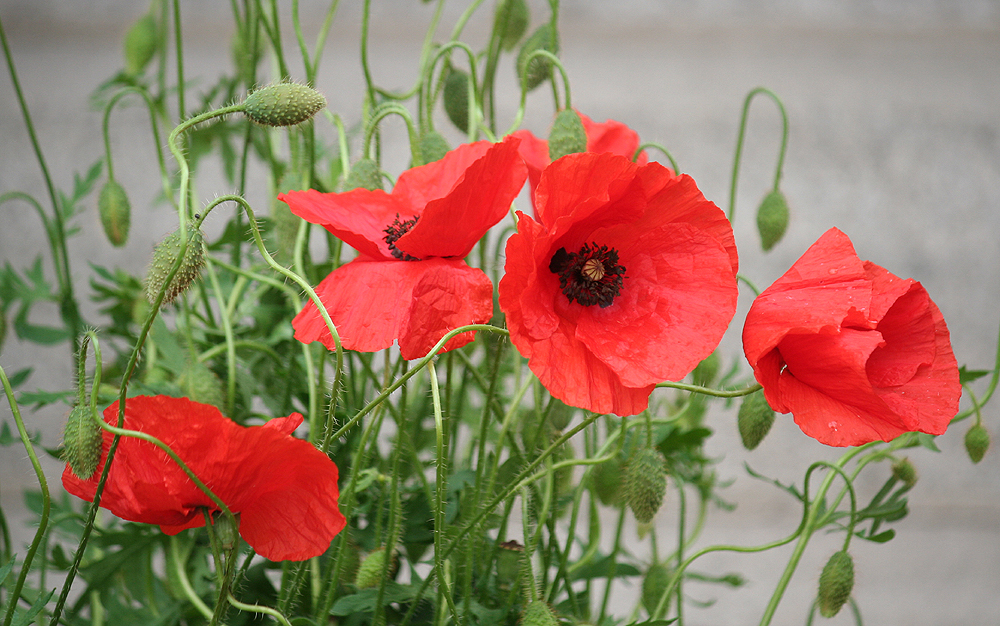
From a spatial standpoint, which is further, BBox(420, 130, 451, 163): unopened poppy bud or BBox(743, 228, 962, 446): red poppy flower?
BBox(420, 130, 451, 163): unopened poppy bud

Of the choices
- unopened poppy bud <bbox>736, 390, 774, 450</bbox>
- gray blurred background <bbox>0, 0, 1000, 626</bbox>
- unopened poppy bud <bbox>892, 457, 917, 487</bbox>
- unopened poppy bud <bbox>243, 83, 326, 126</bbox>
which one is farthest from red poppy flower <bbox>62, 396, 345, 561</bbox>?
gray blurred background <bbox>0, 0, 1000, 626</bbox>

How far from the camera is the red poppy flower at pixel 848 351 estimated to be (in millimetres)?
290

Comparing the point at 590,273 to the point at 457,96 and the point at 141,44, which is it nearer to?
the point at 457,96

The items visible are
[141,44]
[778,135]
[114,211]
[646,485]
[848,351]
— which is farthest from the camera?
[778,135]

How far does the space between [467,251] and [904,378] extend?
0.18 m

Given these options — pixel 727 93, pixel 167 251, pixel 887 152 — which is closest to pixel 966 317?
pixel 887 152

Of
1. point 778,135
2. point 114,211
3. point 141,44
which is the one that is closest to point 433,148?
point 114,211

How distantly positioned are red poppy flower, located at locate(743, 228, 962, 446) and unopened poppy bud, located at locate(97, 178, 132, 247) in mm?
419

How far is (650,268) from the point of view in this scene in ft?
1.10

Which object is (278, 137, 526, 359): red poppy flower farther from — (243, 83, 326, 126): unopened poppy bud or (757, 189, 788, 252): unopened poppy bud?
(757, 189, 788, 252): unopened poppy bud

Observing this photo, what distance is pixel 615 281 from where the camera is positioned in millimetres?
339

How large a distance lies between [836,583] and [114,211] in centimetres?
50

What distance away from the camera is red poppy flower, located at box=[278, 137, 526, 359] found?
0.31 meters

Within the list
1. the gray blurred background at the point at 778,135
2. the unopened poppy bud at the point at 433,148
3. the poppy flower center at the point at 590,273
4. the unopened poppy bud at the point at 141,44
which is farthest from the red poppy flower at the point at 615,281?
the gray blurred background at the point at 778,135
